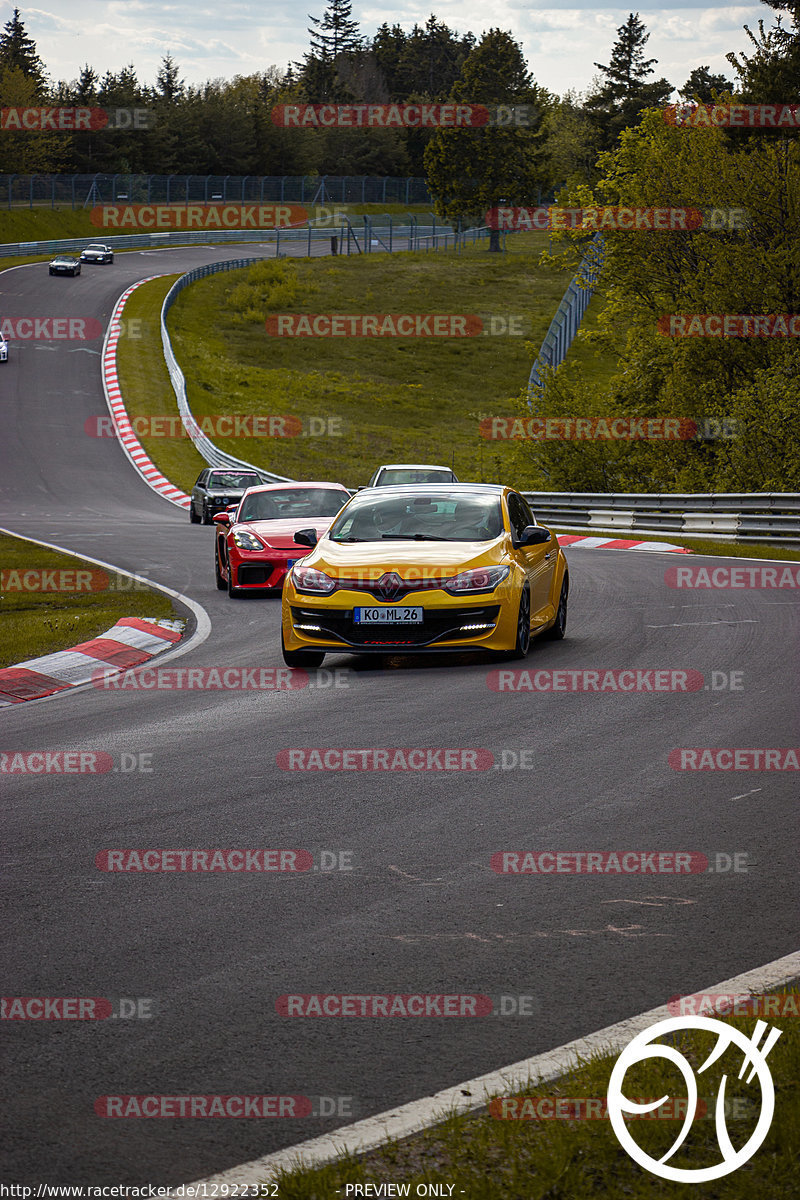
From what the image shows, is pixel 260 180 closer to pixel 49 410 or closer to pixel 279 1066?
pixel 49 410

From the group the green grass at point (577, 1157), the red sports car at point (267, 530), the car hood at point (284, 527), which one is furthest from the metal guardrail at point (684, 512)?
the green grass at point (577, 1157)

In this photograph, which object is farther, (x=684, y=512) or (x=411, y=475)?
(x=684, y=512)

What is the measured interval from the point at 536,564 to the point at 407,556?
1390 millimetres

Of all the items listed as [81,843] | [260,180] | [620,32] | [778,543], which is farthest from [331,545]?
[620,32]

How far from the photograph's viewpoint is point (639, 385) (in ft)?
123

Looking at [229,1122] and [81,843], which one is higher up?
[229,1122]

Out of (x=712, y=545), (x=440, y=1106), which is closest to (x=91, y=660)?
(x=440, y=1106)

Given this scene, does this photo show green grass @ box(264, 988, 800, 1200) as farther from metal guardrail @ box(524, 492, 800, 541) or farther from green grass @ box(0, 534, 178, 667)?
metal guardrail @ box(524, 492, 800, 541)

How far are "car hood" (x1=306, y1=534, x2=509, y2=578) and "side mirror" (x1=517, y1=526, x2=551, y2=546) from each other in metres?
0.18

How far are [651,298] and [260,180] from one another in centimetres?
7666

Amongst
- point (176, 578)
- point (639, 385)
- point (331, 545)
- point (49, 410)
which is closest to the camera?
point (331, 545)

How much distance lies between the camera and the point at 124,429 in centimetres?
4788

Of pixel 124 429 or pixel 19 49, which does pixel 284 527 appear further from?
pixel 19 49

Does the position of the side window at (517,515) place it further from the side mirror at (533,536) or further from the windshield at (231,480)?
the windshield at (231,480)
